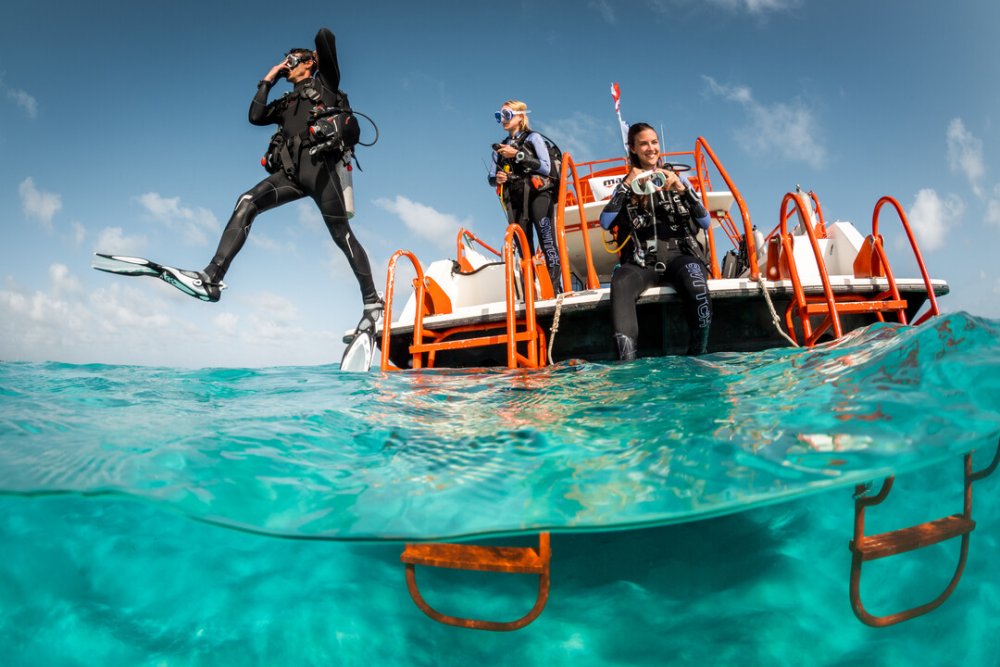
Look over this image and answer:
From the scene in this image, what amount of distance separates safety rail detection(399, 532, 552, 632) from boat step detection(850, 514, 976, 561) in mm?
1062

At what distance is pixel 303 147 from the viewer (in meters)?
4.26

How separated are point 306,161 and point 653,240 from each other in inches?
108

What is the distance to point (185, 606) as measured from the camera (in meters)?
2.31

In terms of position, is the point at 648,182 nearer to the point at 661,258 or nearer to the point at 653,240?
the point at 653,240

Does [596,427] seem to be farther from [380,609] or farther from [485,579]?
[380,609]

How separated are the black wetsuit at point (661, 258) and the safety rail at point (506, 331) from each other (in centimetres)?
65

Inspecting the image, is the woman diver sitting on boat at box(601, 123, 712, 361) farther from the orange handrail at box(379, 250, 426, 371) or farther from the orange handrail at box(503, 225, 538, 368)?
the orange handrail at box(379, 250, 426, 371)

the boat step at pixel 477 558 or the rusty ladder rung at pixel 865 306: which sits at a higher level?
the rusty ladder rung at pixel 865 306

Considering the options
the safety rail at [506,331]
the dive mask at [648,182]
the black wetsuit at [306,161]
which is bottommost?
the safety rail at [506,331]

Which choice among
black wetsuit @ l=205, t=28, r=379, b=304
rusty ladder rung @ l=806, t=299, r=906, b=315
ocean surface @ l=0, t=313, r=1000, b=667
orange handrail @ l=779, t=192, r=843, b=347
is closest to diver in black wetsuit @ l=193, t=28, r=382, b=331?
black wetsuit @ l=205, t=28, r=379, b=304

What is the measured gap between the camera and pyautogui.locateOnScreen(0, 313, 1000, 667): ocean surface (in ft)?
6.64

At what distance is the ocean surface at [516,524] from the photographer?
79.7 inches

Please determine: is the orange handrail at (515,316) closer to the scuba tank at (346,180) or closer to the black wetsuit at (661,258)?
the black wetsuit at (661,258)

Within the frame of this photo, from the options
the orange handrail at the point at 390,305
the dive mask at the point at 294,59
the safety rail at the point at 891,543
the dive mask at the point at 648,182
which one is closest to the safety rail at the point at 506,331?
the orange handrail at the point at 390,305
